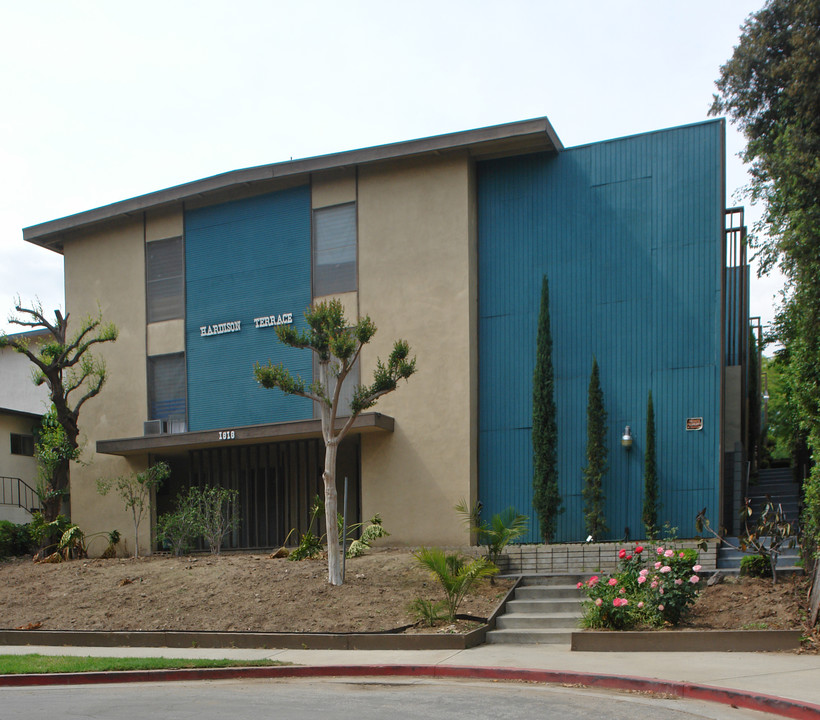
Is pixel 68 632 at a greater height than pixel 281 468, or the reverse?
pixel 281 468

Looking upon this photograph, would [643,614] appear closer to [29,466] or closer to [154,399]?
[154,399]

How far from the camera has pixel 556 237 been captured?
62.7 ft

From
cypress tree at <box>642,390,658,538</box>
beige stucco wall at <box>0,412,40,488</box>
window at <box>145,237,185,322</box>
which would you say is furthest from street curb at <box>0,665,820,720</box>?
beige stucco wall at <box>0,412,40,488</box>

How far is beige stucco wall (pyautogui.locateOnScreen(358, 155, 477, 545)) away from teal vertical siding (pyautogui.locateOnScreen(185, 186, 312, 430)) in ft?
6.39

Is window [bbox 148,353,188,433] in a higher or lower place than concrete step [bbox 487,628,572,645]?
higher

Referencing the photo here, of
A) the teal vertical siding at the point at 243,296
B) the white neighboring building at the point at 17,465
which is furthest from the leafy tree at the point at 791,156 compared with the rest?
the white neighboring building at the point at 17,465

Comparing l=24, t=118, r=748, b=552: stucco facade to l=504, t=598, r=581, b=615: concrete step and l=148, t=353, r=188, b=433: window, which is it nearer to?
l=148, t=353, r=188, b=433: window

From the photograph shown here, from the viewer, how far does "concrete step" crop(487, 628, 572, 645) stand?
1285 centimetres

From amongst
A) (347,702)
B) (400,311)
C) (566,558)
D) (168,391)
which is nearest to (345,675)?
(347,702)

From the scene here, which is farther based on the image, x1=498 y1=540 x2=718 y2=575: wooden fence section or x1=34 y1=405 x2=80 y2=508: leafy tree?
x1=34 y1=405 x2=80 y2=508: leafy tree

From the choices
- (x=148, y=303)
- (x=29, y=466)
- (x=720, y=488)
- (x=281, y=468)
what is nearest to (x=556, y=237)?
(x=720, y=488)

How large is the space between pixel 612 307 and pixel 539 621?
756cm

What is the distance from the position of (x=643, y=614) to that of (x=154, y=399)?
15.1 m

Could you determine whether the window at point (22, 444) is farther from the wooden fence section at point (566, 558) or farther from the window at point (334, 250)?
the wooden fence section at point (566, 558)
